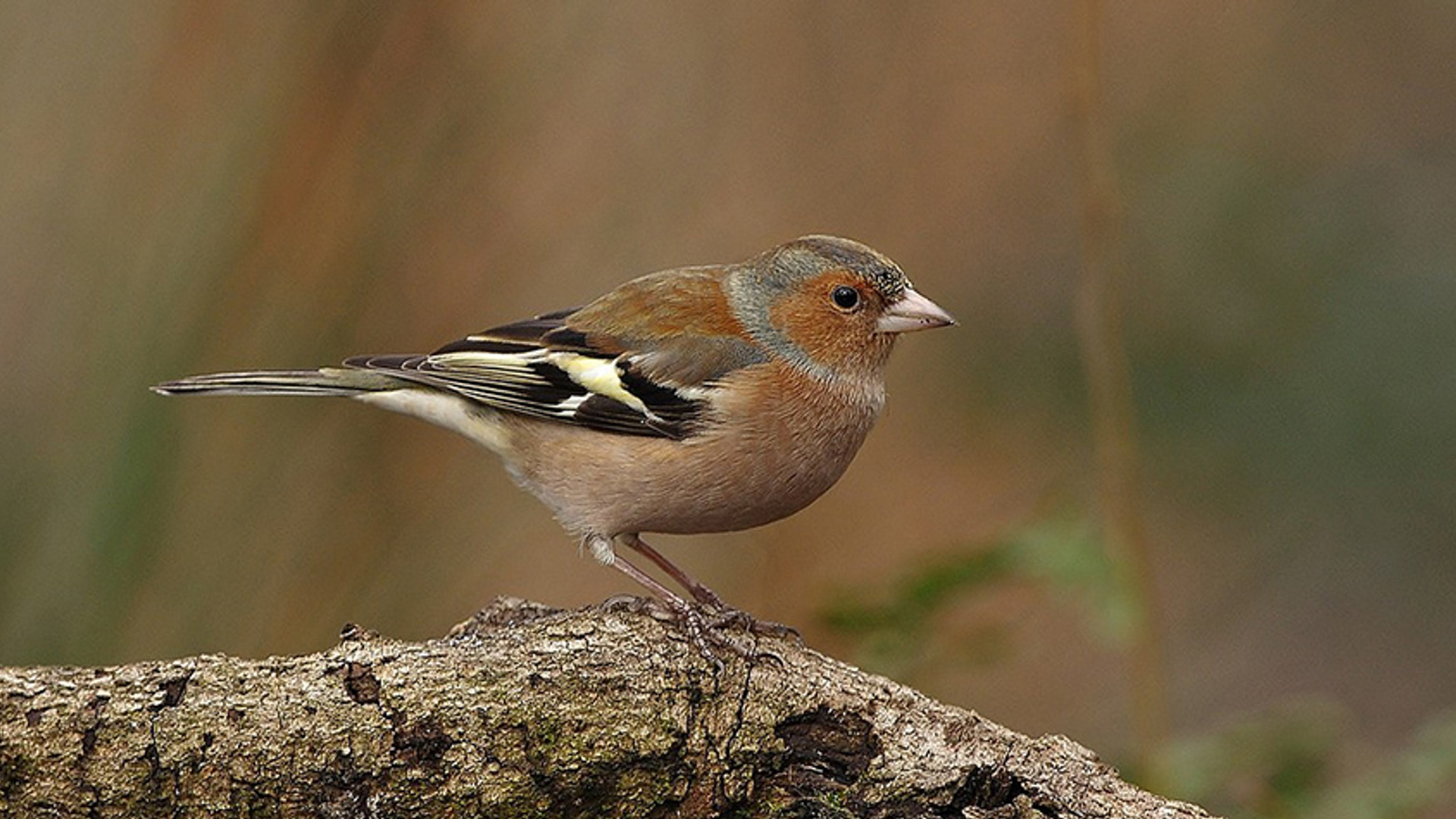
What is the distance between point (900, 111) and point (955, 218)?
497 mm

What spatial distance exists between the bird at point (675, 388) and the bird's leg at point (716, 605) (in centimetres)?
1

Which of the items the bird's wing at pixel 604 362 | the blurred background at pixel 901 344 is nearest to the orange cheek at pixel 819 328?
the bird's wing at pixel 604 362

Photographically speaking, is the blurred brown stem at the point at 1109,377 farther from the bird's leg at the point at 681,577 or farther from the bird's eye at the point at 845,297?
the bird's leg at the point at 681,577

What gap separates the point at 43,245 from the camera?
6141 millimetres

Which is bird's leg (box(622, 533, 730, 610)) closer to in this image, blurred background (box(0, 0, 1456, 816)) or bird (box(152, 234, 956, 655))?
bird (box(152, 234, 956, 655))

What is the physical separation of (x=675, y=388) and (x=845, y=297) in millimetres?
613

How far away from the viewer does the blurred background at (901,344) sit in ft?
16.2

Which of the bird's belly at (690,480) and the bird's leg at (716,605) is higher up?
the bird's belly at (690,480)

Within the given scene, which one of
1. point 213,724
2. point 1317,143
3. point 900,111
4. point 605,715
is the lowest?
point 213,724

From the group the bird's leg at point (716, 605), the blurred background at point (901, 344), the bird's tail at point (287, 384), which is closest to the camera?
the bird's leg at point (716, 605)

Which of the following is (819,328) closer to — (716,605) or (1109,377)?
(1109,377)

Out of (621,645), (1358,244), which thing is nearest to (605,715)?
(621,645)

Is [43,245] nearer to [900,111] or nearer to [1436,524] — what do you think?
[900,111]

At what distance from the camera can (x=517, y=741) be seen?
2.88m
